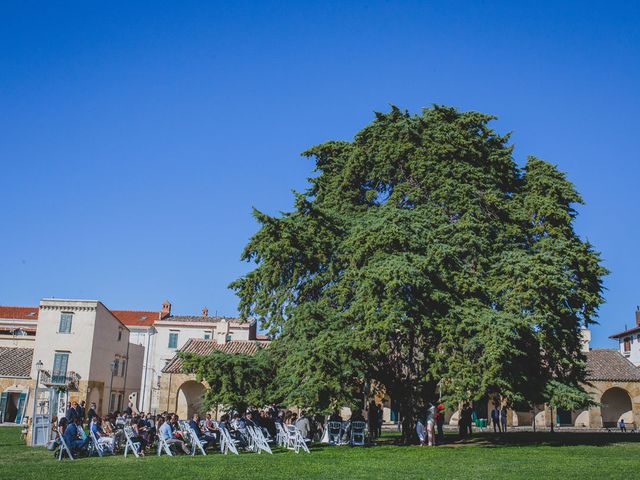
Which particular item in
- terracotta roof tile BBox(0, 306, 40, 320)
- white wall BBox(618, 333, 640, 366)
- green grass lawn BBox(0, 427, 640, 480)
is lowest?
green grass lawn BBox(0, 427, 640, 480)

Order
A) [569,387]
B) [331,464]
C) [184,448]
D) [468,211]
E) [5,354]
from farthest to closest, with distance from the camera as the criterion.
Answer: [5,354] → [468,211] → [569,387] → [184,448] → [331,464]

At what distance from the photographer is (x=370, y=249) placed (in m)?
22.8

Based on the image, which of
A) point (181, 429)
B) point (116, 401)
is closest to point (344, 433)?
point (181, 429)

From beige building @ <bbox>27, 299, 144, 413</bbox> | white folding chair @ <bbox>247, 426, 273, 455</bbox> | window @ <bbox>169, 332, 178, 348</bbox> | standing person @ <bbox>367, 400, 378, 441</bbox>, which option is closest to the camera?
white folding chair @ <bbox>247, 426, 273, 455</bbox>

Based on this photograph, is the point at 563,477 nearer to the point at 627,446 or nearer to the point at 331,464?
the point at 331,464

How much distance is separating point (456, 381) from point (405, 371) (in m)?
5.32

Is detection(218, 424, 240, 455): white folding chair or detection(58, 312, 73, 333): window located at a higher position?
detection(58, 312, 73, 333): window

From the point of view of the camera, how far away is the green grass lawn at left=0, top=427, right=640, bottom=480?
13750 millimetres

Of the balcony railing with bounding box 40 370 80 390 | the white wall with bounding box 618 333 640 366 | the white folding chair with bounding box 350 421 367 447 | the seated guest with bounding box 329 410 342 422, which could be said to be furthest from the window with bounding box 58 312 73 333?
the white wall with bounding box 618 333 640 366

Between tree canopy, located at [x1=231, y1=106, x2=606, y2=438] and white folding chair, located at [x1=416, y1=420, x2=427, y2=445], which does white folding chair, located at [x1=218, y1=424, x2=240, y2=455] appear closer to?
tree canopy, located at [x1=231, y1=106, x2=606, y2=438]

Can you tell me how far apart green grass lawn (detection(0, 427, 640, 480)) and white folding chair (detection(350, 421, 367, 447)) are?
162 cm

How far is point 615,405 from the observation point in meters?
46.2

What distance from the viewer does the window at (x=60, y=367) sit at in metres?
43.0

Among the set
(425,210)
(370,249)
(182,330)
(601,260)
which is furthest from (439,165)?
(182,330)
